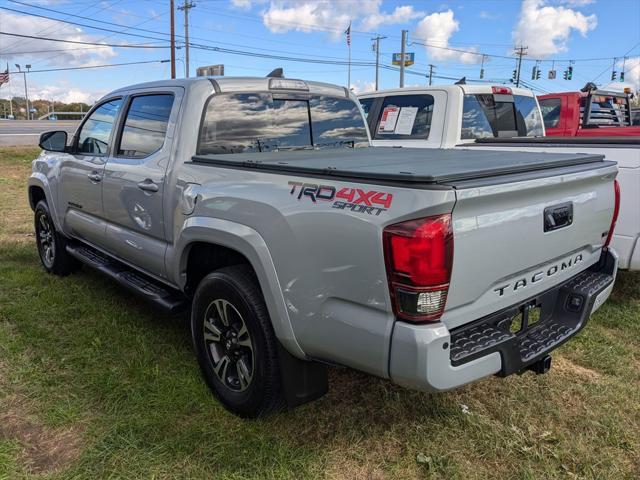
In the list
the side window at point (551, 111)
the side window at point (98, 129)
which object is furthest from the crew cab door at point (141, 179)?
the side window at point (551, 111)

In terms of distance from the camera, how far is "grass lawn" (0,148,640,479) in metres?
2.58

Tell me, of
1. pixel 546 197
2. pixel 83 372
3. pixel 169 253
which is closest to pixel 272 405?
pixel 169 253

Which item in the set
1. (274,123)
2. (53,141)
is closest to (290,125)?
(274,123)

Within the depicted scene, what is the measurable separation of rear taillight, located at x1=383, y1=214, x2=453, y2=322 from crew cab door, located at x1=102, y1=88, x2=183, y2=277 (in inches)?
73.4

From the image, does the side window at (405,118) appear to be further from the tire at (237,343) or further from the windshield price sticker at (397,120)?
the tire at (237,343)

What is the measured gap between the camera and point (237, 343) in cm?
285

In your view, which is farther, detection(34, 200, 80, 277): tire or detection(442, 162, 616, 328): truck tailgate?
detection(34, 200, 80, 277): tire

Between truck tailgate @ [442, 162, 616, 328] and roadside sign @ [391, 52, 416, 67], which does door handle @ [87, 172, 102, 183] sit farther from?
roadside sign @ [391, 52, 416, 67]

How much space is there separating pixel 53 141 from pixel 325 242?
371 cm

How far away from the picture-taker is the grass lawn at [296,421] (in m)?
2.58

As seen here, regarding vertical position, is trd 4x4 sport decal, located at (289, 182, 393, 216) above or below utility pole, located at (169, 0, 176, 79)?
below

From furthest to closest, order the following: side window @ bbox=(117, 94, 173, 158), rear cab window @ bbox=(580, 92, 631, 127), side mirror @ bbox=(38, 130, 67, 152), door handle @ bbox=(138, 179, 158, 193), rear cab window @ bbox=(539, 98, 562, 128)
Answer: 1. rear cab window @ bbox=(539, 98, 562, 128)
2. rear cab window @ bbox=(580, 92, 631, 127)
3. side mirror @ bbox=(38, 130, 67, 152)
4. side window @ bbox=(117, 94, 173, 158)
5. door handle @ bbox=(138, 179, 158, 193)

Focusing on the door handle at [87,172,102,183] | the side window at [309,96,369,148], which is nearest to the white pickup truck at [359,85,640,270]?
the side window at [309,96,369,148]

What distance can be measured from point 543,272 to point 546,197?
15.2 inches
